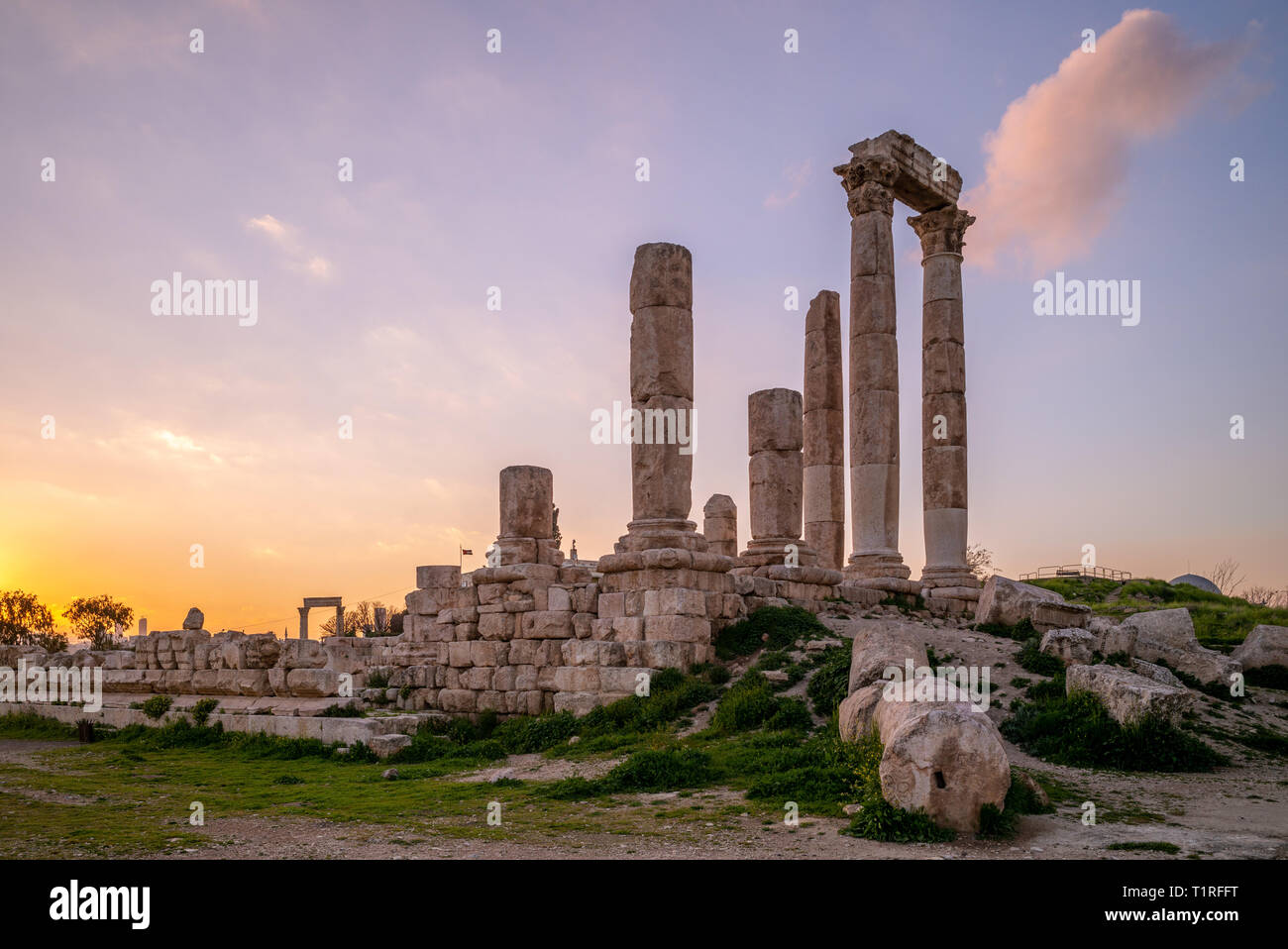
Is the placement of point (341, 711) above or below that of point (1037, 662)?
below

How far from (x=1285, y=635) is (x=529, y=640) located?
11.8 metres

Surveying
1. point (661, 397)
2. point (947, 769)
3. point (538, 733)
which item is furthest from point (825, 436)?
point (947, 769)

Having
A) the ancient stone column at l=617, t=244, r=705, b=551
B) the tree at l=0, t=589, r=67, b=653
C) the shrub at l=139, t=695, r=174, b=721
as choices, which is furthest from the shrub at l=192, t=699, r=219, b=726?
the tree at l=0, t=589, r=67, b=653

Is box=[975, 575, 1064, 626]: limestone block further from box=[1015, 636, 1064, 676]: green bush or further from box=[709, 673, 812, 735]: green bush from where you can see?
box=[709, 673, 812, 735]: green bush

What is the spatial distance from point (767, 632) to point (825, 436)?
989 centimetres

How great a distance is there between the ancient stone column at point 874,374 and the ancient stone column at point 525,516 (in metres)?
8.14

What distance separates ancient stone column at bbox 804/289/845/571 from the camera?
81.6 feet

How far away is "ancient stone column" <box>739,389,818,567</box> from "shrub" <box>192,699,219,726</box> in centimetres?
1006

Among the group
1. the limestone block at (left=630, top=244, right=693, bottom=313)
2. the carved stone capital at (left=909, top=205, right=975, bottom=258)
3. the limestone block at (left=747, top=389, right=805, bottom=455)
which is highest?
the carved stone capital at (left=909, top=205, right=975, bottom=258)

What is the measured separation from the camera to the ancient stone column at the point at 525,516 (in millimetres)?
17953

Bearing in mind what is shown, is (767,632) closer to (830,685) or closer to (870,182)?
(830,685)

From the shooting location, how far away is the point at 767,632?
1603 centimetres

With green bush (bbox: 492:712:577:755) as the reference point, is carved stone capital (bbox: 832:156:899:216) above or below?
above

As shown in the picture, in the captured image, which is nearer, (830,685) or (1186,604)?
(830,685)
